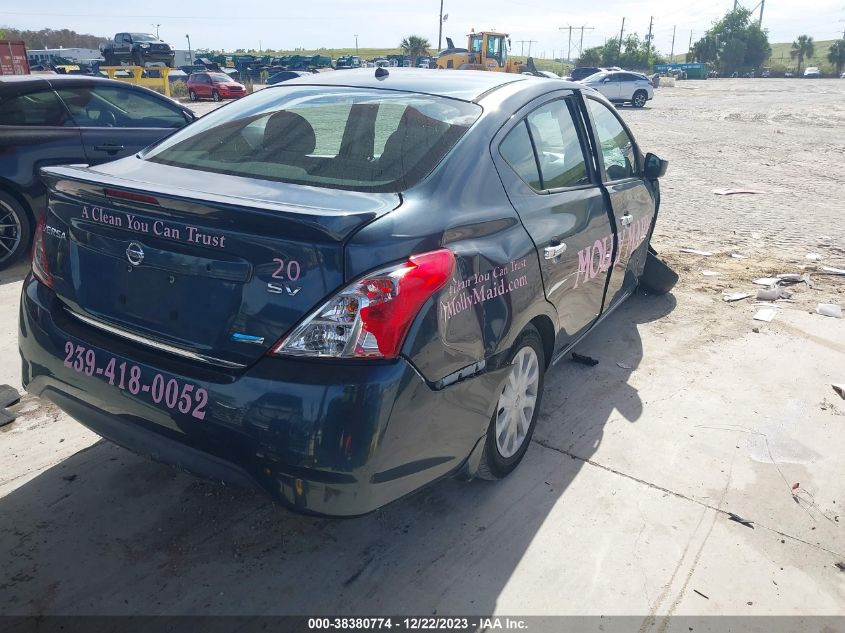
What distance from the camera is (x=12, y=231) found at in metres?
5.86

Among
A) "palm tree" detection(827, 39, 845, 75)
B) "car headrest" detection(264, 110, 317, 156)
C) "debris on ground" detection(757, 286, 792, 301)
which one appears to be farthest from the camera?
"palm tree" detection(827, 39, 845, 75)

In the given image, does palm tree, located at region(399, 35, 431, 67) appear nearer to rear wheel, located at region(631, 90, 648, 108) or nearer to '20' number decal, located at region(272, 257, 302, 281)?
rear wheel, located at region(631, 90, 648, 108)

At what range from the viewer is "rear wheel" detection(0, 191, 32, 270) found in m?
5.76

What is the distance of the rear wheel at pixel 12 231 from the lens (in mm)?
5761

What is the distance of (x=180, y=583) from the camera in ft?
8.18

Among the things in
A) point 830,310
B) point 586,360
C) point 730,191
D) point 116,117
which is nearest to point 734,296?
point 830,310

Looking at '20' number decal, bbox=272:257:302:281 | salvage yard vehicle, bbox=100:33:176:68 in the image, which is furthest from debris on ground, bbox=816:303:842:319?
salvage yard vehicle, bbox=100:33:176:68

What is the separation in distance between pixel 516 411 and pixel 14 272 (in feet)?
15.7

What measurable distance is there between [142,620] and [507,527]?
1420 millimetres

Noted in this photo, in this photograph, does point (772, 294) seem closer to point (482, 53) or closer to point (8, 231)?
point (8, 231)

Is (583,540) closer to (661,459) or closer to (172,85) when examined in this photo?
(661,459)

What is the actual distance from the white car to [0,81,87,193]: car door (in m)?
29.2

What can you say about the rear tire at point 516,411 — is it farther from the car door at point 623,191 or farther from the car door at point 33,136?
the car door at point 33,136

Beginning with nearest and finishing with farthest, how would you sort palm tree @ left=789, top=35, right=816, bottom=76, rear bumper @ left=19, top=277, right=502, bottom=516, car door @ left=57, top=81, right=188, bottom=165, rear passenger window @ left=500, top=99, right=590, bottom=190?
rear bumper @ left=19, top=277, right=502, bottom=516
rear passenger window @ left=500, top=99, right=590, bottom=190
car door @ left=57, top=81, right=188, bottom=165
palm tree @ left=789, top=35, right=816, bottom=76
